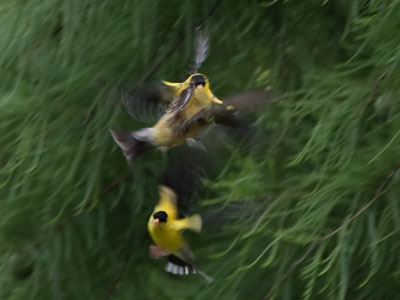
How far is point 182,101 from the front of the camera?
808 mm

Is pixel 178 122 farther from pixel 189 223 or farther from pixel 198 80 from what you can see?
pixel 189 223

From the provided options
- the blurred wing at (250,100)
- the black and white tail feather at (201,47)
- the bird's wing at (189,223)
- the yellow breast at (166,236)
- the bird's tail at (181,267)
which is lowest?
the yellow breast at (166,236)

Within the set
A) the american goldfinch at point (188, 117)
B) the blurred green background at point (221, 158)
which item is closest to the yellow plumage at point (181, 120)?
the american goldfinch at point (188, 117)

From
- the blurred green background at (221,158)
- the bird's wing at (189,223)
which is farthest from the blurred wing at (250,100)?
the bird's wing at (189,223)

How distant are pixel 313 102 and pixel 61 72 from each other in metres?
0.34

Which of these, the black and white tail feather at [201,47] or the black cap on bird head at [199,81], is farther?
the black and white tail feather at [201,47]

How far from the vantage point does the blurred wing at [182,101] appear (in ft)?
2.63

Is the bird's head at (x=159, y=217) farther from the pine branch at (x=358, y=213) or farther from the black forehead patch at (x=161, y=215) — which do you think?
the pine branch at (x=358, y=213)

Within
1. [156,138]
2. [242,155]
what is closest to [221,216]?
[242,155]

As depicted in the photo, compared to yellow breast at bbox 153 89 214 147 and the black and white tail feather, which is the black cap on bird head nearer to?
yellow breast at bbox 153 89 214 147

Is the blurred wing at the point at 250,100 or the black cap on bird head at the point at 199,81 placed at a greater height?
the blurred wing at the point at 250,100

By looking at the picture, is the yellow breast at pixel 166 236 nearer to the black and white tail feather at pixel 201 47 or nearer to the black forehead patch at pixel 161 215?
the black forehead patch at pixel 161 215

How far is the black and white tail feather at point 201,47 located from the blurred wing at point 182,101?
149 millimetres

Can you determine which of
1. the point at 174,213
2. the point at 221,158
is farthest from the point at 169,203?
the point at 221,158
